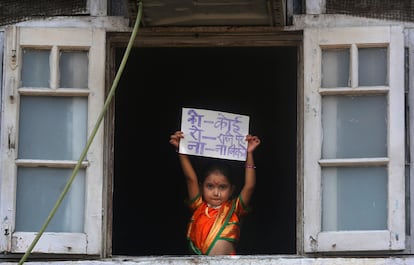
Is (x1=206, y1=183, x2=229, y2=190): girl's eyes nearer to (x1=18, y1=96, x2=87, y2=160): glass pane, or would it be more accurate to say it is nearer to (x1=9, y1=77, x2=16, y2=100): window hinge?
(x1=18, y1=96, x2=87, y2=160): glass pane

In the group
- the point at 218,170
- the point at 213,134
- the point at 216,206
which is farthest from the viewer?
the point at 218,170

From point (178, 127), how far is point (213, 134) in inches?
65.5

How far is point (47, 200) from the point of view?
22.8 ft

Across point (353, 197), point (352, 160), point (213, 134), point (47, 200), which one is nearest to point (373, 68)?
point (352, 160)

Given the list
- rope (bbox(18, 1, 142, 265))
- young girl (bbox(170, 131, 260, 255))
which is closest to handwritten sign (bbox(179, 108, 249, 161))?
young girl (bbox(170, 131, 260, 255))

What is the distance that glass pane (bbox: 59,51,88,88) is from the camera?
6992 millimetres

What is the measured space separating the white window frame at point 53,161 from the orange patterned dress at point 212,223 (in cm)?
82

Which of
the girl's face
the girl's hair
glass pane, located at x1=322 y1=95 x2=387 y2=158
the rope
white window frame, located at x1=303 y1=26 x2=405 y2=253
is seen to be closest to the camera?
the rope

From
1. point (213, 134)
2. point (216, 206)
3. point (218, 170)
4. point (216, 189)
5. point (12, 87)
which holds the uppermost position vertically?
point (12, 87)

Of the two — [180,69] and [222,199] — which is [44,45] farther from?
[180,69]

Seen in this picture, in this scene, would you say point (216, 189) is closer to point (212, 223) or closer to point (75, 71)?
point (212, 223)

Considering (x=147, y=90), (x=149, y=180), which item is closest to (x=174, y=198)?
A: (x=149, y=180)

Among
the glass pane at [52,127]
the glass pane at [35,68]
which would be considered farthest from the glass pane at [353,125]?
the glass pane at [35,68]

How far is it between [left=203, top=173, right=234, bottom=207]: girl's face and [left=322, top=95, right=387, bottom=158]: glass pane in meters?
0.94
